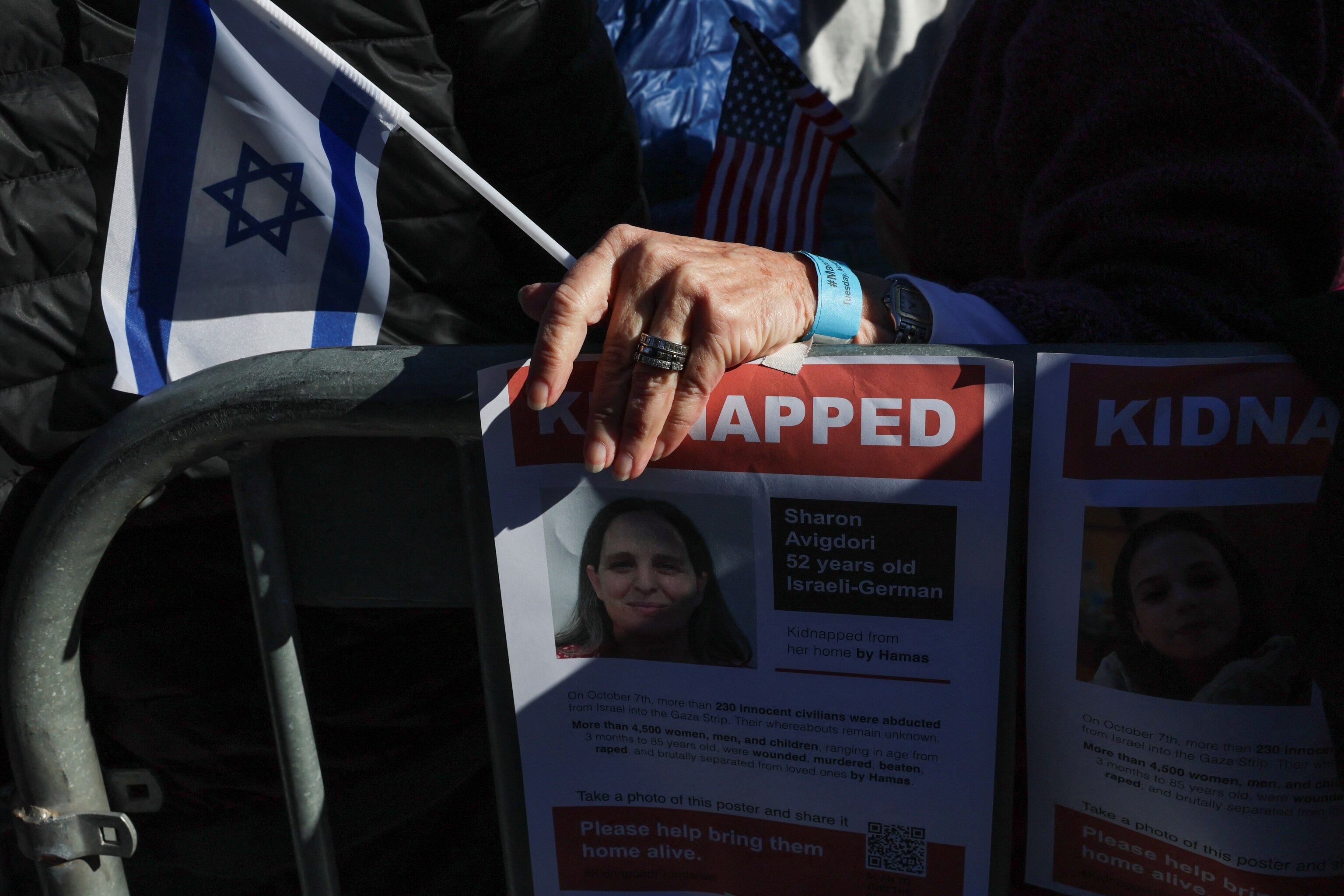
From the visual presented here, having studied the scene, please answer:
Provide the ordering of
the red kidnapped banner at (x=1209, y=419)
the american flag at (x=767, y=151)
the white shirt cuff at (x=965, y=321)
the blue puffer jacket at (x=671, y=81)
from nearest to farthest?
the red kidnapped banner at (x=1209, y=419)
the white shirt cuff at (x=965, y=321)
the american flag at (x=767, y=151)
the blue puffer jacket at (x=671, y=81)

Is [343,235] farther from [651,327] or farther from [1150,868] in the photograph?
[1150,868]

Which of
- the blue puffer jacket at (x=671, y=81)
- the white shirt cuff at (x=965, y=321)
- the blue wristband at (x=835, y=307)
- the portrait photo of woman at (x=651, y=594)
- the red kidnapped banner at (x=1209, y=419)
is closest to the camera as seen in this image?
the red kidnapped banner at (x=1209, y=419)

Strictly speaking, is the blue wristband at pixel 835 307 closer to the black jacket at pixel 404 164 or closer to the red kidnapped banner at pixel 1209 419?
the red kidnapped banner at pixel 1209 419

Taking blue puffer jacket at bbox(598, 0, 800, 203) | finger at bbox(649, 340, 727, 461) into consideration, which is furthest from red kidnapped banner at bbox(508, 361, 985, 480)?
blue puffer jacket at bbox(598, 0, 800, 203)

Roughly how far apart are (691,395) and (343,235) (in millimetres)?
614

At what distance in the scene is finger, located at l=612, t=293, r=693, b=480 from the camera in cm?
88

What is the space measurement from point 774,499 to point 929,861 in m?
0.38

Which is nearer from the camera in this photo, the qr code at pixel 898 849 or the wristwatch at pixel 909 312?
the qr code at pixel 898 849

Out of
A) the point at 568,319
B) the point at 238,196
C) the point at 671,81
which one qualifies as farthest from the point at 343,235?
the point at 671,81

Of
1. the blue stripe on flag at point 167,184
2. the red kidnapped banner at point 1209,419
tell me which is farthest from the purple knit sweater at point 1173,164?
the blue stripe on flag at point 167,184

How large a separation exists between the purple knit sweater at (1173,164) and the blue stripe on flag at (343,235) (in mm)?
770

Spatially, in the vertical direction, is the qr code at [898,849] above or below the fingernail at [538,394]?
below

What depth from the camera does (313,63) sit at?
1.21 meters

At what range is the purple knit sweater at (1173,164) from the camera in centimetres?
121
